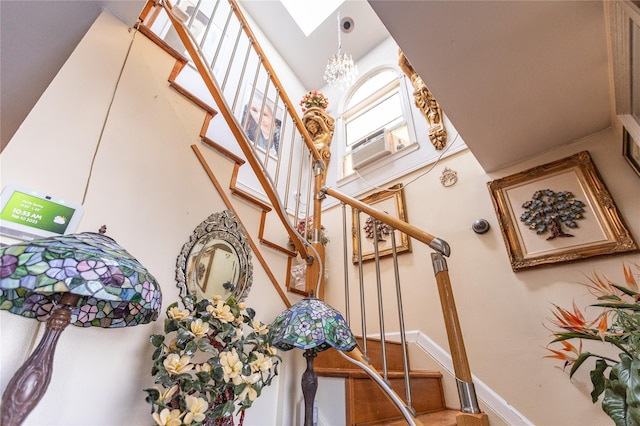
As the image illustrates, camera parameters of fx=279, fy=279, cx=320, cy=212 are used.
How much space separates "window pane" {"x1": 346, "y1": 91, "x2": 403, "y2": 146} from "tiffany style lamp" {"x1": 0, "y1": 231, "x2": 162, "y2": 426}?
2.84 m

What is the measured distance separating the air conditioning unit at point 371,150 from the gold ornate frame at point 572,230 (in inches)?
41.5

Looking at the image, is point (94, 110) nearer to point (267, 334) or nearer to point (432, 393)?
point (267, 334)

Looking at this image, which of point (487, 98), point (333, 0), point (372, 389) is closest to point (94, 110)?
point (372, 389)

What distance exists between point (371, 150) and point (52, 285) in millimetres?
2626

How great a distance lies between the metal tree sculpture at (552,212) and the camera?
5.26ft

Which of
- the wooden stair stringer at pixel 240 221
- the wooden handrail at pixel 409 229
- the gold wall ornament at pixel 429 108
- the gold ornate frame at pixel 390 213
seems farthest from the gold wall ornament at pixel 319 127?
the wooden stair stringer at pixel 240 221

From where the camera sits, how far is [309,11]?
12.4 ft

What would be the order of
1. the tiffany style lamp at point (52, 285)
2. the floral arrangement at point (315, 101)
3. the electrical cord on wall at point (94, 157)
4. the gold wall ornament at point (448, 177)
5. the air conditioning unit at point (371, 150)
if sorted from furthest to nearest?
the floral arrangement at point (315, 101) < the air conditioning unit at point (371, 150) < the gold wall ornament at point (448, 177) < the electrical cord on wall at point (94, 157) < the tiffany style lamp at point (52, 285)

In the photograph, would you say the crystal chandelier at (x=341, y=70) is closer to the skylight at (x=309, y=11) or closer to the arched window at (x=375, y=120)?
the arched window at (x=375, y=120)

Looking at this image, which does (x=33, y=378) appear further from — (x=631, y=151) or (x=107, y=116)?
(x=631, y=151)

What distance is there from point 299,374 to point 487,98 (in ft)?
5.61

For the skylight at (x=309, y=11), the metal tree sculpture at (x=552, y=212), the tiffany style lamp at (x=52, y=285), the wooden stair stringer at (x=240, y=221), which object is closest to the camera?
the tiffany style lamp at (x=52, y=285)

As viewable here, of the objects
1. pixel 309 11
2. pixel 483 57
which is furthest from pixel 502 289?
pixel 309 11

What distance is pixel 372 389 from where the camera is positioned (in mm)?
1277
